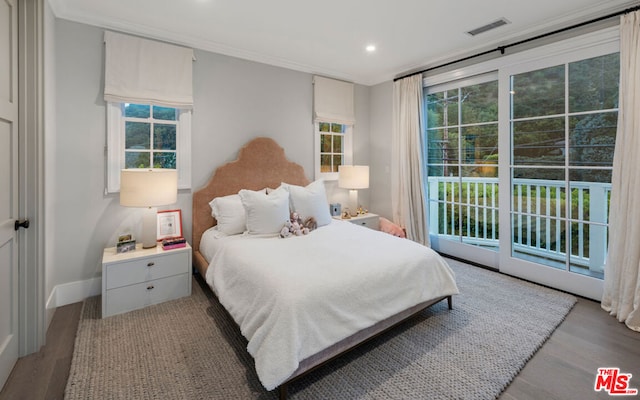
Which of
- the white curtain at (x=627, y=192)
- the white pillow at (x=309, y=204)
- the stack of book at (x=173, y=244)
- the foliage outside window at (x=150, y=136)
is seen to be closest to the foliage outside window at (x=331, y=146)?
the white pillow at (x=309, y=204)

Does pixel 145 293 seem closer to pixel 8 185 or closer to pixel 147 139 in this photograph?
pixel 8 185

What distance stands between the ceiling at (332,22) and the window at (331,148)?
1.03 meters

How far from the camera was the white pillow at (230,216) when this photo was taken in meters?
3.04

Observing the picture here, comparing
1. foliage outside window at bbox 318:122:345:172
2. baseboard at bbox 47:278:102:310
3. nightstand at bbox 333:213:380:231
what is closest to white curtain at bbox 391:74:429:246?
nightstand at bbox 333:213:380:231

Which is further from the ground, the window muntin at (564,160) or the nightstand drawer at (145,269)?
the window muntin at (564,160)

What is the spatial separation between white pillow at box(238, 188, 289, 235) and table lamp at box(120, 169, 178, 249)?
0.68 meters

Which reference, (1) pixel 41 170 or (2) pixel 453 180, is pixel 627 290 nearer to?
(2) pixel 453 180

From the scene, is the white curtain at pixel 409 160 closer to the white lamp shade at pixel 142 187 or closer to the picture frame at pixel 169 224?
the picture frame at pixel 169 224

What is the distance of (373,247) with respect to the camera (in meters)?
2.50

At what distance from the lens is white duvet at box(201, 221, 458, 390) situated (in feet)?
5.20

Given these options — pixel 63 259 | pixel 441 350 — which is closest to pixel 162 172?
pixel 63 259

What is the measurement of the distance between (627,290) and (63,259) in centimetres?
484

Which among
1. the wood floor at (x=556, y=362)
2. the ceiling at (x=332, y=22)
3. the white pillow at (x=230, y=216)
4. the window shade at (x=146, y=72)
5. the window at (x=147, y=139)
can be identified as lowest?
the wood floor at (x=556, y=362)

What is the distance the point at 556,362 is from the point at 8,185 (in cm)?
355
